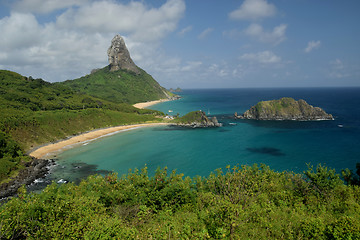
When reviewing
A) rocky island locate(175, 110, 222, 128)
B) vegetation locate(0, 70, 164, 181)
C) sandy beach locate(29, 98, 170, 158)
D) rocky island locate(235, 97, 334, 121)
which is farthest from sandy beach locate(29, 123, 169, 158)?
rocky island locate(235, 97, 334, 121)

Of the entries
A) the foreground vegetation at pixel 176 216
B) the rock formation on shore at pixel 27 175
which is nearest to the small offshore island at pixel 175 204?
the foreground vegetation at pixel 176 216

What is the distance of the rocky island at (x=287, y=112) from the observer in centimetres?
15174

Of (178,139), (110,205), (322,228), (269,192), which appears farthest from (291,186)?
(178,139)

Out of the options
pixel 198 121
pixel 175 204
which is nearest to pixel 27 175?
pixel 175 204

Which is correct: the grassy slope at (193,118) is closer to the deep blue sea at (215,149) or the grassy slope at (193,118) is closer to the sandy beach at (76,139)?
the deep blue sea at (215,149)

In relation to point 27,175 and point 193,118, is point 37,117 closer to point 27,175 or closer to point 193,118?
point 27,175

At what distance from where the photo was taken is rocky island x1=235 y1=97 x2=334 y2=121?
151738mm

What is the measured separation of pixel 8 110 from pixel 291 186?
13117 centimetres

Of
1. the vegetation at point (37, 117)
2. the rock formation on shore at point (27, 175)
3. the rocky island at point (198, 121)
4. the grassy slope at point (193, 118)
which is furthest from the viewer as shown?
the grassy slope at point (193, 118)

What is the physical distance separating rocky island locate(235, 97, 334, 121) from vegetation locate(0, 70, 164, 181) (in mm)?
84469

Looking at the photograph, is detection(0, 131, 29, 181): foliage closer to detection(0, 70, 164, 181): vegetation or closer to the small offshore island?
detection(0, 70, 164, 181): vegetation

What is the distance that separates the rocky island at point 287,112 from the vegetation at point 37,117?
84469 millimetres

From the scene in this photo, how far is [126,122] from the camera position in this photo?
148125mm

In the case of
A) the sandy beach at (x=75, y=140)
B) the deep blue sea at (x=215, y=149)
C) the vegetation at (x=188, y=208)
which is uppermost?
the vegetation at (x=188, y=208)
